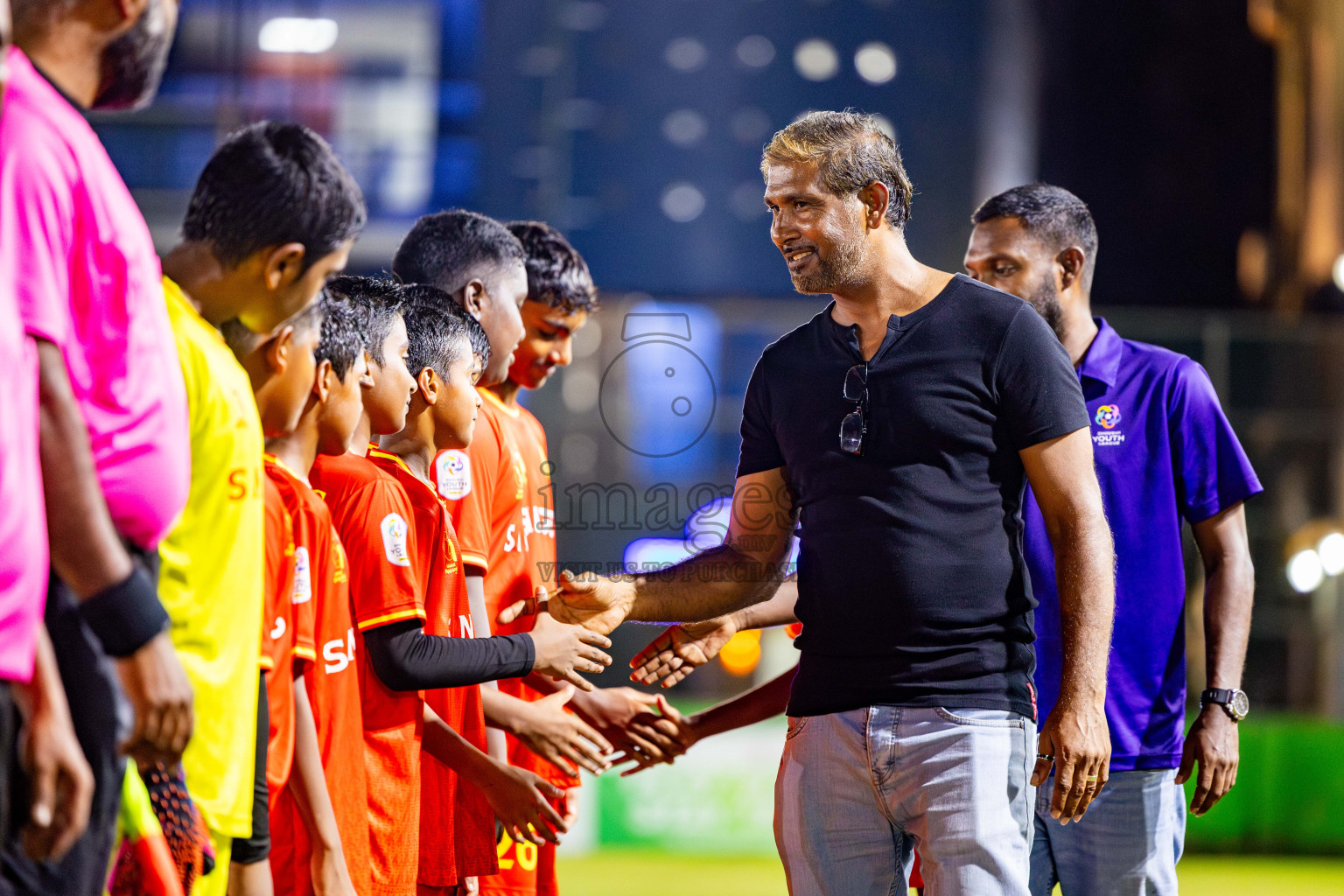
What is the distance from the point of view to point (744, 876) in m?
8.59

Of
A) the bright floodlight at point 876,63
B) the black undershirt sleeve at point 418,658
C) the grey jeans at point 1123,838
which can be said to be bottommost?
the grey jeans at point 1123,838

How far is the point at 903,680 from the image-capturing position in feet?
7.68

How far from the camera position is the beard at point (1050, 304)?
3221mm

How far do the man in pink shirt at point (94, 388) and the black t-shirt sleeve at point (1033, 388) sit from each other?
59.4 inches

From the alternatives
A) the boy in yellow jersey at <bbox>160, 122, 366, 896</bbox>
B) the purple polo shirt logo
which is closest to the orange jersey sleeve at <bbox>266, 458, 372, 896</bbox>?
the boy in yellow jersey at <bbox>160, 122, 366, 896</bbox>

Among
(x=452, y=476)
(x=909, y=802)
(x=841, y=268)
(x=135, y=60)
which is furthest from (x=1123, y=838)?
(x=135, y=60)

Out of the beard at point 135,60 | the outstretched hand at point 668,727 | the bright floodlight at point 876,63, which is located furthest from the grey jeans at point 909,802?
the bright floodlight at point 876,63

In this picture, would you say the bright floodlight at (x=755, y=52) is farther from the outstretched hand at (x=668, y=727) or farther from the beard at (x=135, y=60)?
the beard at (x=135, y=60)

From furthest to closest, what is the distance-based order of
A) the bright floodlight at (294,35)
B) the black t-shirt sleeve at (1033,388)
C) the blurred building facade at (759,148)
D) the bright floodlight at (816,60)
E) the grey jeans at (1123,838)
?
the bright floodlight at (816,60), the bright floodlight at (294,35), the blurred building facade at (759,148), the grey jeans at (1123,838), the black t-shirt sleeve at (1033,388)

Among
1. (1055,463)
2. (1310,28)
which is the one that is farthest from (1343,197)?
(1055,463)

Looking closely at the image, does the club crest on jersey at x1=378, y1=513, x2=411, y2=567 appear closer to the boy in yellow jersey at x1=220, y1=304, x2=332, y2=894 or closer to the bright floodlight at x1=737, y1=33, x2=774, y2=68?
the boy in yellow jersey at x1=220, y1=304, x2=332, y2=894

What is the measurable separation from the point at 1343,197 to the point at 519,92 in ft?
31.4

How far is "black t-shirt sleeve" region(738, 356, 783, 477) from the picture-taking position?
2.74 m

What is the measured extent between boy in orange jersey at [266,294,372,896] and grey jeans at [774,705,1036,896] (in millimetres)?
842
